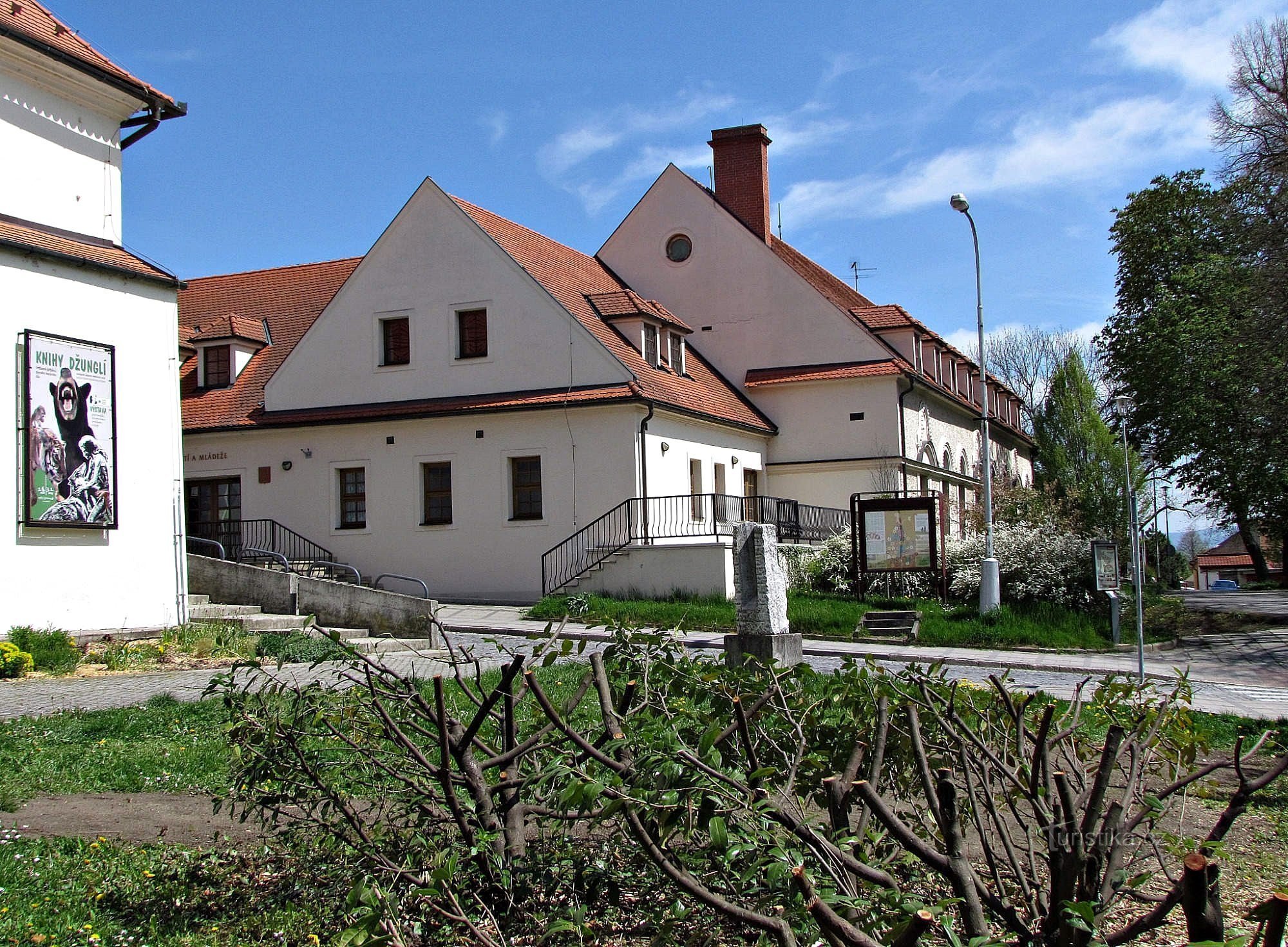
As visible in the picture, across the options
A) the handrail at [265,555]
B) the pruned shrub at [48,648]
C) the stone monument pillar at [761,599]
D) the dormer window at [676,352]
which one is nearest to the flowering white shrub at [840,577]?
the dormer window at [676,352]

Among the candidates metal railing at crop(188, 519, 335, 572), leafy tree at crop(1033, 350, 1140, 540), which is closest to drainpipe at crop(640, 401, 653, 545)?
metal railing at crop(188, 519, 335, 572)

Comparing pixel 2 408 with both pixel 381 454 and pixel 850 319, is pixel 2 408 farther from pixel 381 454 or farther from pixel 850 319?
pixel 850 319

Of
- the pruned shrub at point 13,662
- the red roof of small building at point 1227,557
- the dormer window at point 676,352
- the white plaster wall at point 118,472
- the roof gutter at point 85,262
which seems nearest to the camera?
the pruned shrub at point 13,662

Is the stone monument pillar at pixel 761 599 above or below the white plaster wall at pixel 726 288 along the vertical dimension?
below

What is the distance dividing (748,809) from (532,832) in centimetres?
204

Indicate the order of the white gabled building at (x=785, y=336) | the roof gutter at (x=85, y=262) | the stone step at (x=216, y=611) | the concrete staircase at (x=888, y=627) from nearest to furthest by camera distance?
the roof gutter at (x=85, y=262)
the stone step at (x=216, y=611)
the concrete staircase at (x=888, y=627)
the white gabled building at (x=785, y=336)

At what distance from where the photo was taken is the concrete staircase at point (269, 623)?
17.6 meters

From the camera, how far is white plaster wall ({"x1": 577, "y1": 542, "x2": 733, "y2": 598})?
2544 cm

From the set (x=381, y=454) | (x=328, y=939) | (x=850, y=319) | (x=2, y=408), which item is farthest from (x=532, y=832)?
(x=850, y=319)

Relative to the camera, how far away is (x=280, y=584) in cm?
1970

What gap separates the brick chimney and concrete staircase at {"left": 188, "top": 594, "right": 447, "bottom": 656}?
2212 cm

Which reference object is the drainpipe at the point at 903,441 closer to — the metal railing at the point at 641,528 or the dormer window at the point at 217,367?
the metal railing at the point at 641,528

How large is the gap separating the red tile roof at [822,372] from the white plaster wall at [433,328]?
8.18 meters

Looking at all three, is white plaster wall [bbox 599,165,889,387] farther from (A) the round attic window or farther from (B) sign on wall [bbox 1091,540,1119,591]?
(B) sign on wall [bbox 1091,540,1119,591]
